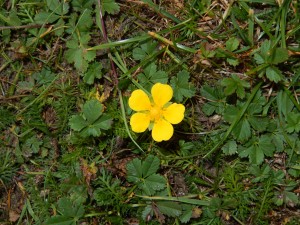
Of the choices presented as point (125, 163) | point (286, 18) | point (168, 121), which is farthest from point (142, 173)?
point (286, 18)

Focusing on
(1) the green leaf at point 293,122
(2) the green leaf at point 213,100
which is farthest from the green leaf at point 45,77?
(1) the green leaf at point 293,122

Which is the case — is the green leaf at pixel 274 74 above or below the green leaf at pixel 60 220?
above

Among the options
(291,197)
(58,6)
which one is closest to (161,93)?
(58,6)

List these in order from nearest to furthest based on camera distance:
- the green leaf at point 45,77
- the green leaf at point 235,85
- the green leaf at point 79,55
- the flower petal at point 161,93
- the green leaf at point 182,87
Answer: the flower petal at point 161,93 → the green leaf at point 235,85 → the green leaf at point 182,87 → the green leaf at point 79,55 → the green leaf at point 45,77

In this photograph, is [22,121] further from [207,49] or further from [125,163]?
[207,49]

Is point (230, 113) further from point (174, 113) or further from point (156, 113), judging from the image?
point (156, 113)

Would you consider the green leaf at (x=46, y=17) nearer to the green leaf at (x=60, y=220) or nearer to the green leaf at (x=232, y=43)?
the green leaf at (x=232, y=43)
